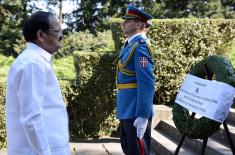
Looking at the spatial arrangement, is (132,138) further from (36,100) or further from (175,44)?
(175,44)

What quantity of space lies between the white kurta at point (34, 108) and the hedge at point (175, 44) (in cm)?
576

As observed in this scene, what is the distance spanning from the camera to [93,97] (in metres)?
7.46

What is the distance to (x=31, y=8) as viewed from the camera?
30.8m

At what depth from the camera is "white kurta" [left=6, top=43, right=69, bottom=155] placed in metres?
2.24

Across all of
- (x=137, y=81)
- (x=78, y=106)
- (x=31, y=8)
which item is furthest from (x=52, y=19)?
(x=31, y=8)

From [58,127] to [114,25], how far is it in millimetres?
5981


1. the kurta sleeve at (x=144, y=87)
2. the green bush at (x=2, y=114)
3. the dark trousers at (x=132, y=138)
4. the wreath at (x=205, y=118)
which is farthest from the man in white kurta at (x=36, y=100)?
the green bush at (x=2, y=114)

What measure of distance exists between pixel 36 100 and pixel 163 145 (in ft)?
13.7

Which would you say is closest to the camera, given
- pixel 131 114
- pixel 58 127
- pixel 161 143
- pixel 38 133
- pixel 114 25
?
pixel 38 133

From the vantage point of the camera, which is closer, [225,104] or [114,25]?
[225,104]

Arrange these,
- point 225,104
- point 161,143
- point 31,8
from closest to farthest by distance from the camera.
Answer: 1. point 225,104
2. point 161,143
3. point 31,8

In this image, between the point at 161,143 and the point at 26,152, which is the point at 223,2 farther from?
the point at 26,152

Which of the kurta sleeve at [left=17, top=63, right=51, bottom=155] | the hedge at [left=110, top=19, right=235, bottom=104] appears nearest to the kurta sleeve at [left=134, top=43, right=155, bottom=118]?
the kurta sleeve at [left=17, top=63, right=51, bottom=155]

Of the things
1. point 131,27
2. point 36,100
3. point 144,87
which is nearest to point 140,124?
point 144,87
